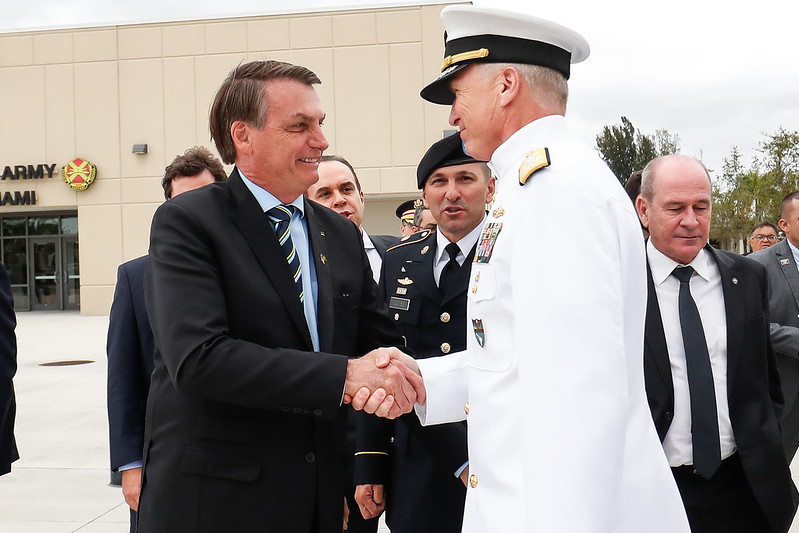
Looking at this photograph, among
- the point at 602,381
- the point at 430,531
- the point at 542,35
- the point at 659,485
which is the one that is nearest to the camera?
the point at 602,381

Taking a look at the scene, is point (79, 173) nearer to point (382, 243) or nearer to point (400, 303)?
point (382, 243)

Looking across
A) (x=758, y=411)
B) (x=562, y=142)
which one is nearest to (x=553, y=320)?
(x=562, y=142)

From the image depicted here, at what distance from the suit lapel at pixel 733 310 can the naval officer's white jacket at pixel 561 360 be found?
4.32 ft

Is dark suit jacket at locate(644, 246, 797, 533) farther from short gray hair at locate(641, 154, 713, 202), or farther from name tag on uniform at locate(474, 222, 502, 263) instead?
name tag on uniform at locate(474, 222, 502, 263)

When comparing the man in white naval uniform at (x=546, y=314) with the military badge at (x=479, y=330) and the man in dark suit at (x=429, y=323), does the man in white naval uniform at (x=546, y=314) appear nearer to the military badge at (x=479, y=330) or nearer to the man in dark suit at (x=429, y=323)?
the military badge at (x=479, y=330)

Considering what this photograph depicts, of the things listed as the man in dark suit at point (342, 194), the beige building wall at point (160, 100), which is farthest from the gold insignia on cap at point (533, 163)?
the beige building wall at point (160, 100)

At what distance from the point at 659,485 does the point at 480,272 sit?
64cm

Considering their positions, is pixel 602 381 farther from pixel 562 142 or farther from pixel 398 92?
pixel 398 92

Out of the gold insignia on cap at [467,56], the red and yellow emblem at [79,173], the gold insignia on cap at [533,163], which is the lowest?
the gold insignia on cap at [533,163]

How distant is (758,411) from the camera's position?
9.51 ft

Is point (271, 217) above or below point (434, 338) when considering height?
above

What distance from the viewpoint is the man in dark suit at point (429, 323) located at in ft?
9.40

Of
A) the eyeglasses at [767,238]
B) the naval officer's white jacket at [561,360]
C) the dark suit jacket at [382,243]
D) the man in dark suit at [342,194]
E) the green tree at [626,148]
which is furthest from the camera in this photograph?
the green tree at [626,148]

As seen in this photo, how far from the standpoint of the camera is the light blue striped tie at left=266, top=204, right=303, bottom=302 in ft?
7.31
